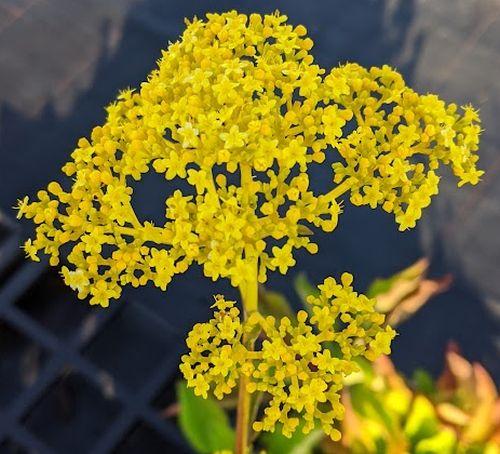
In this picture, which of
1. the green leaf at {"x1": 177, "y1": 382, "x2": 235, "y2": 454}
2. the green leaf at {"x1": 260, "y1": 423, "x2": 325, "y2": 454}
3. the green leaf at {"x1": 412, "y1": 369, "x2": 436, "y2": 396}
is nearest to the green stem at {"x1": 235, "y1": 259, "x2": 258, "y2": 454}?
the green leaf at {"x1": 260, "y1": 423, "x2": 325, "y2": 454}

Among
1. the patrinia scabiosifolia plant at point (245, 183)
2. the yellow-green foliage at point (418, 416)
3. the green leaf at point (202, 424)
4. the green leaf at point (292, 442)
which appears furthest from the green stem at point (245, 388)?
the yellow-green foliage at point (418, 416)

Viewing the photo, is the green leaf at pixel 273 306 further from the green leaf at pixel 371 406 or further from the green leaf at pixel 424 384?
the green leaf at pixel 424 384

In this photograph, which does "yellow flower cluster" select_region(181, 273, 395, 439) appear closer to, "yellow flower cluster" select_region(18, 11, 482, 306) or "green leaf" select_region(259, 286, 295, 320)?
"yellow flower cluster" select_region(18, 11, 482, 306)

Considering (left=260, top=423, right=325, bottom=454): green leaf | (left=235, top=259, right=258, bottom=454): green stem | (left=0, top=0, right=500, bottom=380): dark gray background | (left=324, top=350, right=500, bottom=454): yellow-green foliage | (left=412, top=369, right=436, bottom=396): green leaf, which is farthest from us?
(left=0, top=0, right=500, bottom=380): dark gray background

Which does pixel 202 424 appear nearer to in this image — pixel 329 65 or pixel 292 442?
pixel 292 442

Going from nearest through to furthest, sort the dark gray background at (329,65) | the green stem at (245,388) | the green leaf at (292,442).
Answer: the green stem at (245,388)
the green leaf at (292,442)
the dark gray background at (329,65)

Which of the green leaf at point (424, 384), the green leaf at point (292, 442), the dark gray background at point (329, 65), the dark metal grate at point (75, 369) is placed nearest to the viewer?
the green leaf at point (292, 442)
